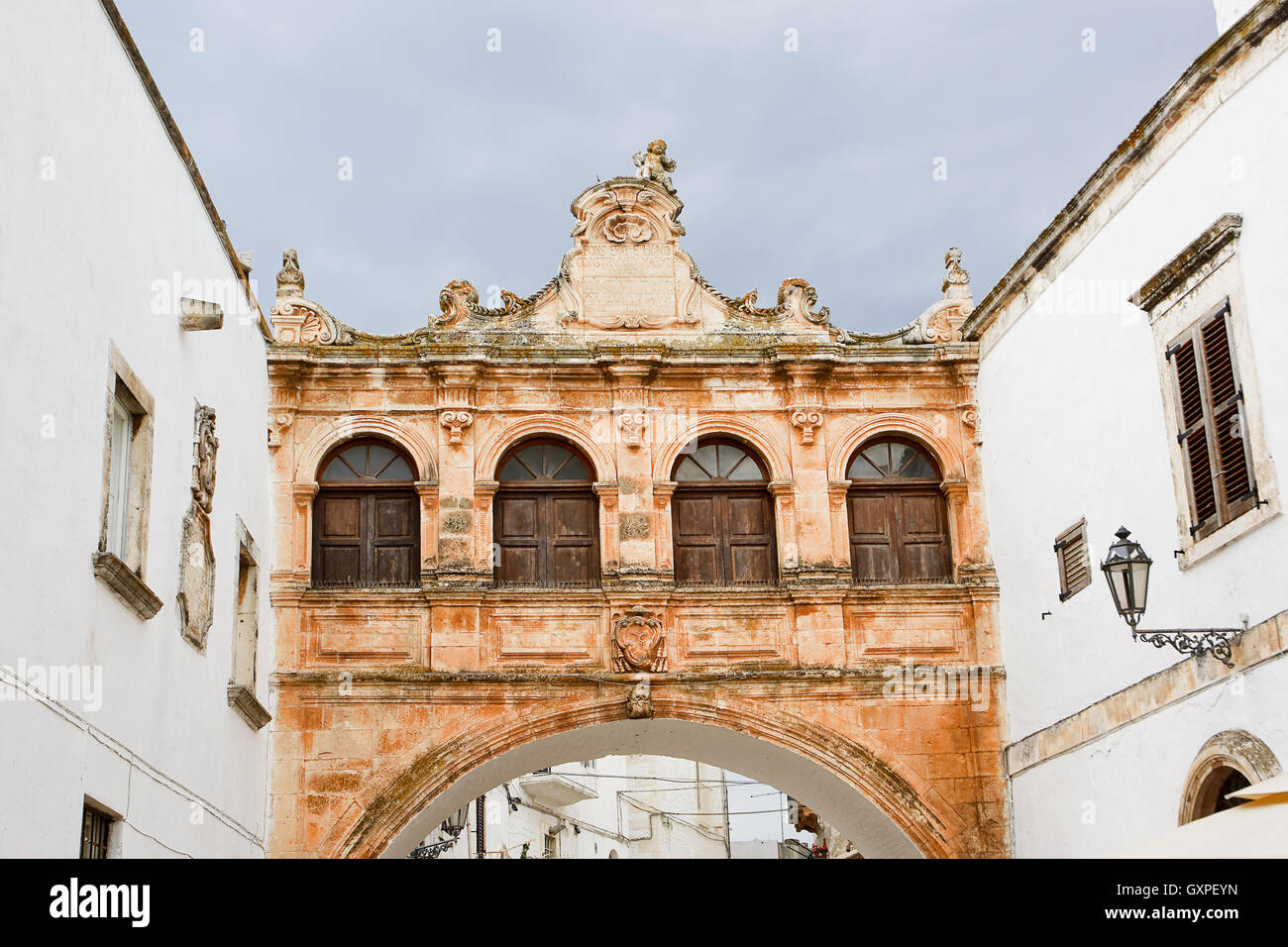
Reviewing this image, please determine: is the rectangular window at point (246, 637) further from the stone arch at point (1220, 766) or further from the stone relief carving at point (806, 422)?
the stone arch at point (1220, 766)

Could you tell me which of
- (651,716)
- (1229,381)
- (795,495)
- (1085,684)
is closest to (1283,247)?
(1229,381)

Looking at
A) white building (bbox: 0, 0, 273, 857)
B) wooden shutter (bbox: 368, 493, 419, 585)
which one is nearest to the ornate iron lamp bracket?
white building (bbox: 0, 0, 273, 857)

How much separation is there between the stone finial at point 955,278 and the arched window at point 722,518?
241 cm

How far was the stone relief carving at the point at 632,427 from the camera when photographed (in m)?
14.3

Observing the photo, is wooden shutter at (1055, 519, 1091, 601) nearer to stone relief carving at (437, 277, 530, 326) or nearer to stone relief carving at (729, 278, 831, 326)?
stone relief carving at (729, 278, 831, 326)

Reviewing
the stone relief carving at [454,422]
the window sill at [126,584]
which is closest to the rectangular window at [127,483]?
the window sill at [126,584]

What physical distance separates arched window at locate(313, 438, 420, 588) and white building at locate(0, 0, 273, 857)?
1253 millimetres

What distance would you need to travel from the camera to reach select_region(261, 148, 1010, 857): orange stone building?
13531 millimetres

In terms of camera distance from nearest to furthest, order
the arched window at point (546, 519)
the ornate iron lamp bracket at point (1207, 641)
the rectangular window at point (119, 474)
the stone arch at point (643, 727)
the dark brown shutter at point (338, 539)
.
A: 1. the rectangular window at point (119, 474)
2. the ornate iron lamp bracket at point (1207, 641)
3. the stone arch at point (643, 727)
4. the dark brown shutter at point (338, 539)
5. the arched window at point (546, 519)

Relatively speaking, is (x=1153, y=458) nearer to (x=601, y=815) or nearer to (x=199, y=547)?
(x=199, y=547)

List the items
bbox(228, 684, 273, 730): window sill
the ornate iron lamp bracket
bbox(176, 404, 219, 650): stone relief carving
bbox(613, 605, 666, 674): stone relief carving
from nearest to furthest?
the ornate iron lamp bracket < bbox(176, 404, 219, 650): stone relief carving < bbox(228, 684, 273, 730): window sill < bbox(613, 605, 666, 674): stone relief carving

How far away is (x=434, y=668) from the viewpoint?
44.5 ft

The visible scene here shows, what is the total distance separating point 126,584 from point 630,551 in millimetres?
5690
